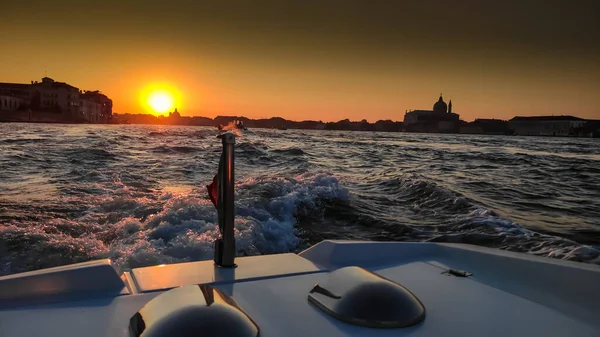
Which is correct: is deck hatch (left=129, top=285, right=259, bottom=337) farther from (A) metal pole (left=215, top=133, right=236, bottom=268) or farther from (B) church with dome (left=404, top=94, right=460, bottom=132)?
(B) church with dome (left=404, top=94, right=460, bottom=132)

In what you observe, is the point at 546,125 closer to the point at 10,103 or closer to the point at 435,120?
the point at 435,120

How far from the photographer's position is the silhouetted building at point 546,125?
105 meters

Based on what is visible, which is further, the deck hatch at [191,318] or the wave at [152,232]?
the wave at [152,232]

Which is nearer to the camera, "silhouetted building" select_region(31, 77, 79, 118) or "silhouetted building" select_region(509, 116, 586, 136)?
"silhouetted building" select_region(31, 77, 79, 118)

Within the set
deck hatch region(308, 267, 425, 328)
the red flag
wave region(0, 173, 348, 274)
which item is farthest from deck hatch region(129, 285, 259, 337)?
wave region(0, 173, 348, 274)

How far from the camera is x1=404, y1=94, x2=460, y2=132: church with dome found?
120 m

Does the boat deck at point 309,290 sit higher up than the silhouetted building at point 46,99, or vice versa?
the silhouetted building at point 46,99

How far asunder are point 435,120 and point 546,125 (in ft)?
99.6

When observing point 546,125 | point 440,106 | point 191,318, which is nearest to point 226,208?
point 191,318


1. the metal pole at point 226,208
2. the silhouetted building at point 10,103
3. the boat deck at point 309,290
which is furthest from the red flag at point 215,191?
the silhouetted building at point 10,103

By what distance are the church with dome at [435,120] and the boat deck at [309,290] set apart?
124970 mm

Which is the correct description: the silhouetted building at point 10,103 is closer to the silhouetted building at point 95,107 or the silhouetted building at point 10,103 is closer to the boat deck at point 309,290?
the silhouetted building at point 95,107

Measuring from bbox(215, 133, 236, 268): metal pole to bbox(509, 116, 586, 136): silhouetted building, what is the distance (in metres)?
123

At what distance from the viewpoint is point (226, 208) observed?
1.98 meters
